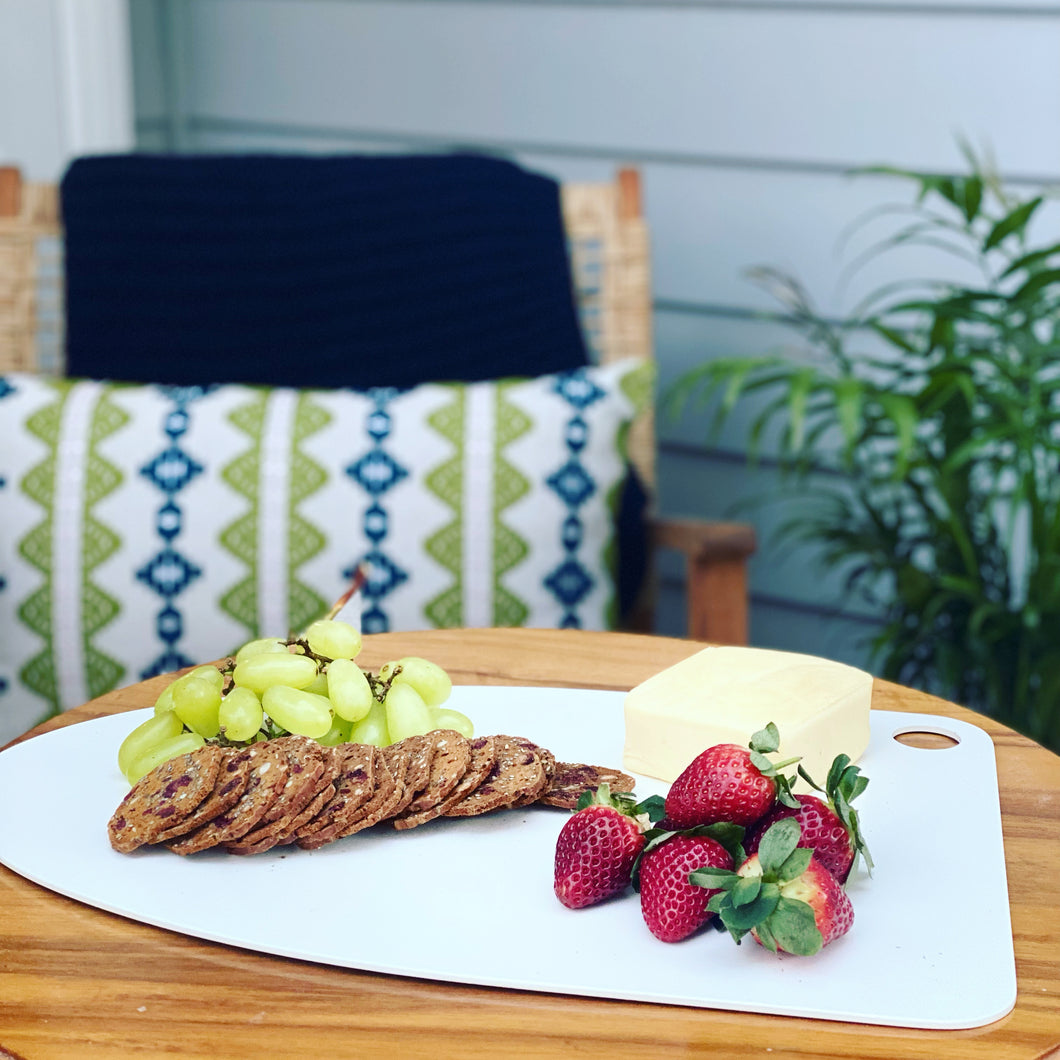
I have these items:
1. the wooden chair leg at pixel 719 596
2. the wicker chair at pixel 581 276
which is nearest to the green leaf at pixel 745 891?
the wooden chair leg at pixel 719 596

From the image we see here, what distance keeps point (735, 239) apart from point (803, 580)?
54 cm

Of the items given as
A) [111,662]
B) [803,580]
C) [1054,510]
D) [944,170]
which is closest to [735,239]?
[944,170]

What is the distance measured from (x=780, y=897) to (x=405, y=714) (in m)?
0.31

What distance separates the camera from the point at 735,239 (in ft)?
6.74

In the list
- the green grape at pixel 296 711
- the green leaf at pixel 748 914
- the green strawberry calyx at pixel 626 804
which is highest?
the green grape at pixel 296 711

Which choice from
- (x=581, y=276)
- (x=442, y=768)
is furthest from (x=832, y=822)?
(x=581, y=276)

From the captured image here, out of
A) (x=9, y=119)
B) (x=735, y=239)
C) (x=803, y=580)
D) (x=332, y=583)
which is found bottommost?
(x=803, y=580)

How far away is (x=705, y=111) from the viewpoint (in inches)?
80.6

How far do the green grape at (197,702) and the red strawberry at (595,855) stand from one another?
27cm

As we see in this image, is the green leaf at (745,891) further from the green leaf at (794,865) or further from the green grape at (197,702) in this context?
the green grape at (197,702)

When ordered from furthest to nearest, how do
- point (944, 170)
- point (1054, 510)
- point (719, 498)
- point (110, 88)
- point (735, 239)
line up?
1. point (110, 88)
2. point (719, 498)
3. point (735, 239)
4. point (944, 170)
5. point (1054, 510)

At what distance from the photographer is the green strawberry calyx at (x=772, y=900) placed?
65cm

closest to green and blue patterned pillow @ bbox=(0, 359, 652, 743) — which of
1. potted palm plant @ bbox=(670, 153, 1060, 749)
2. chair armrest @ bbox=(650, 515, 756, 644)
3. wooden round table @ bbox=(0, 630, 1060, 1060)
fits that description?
chair armrest @ bbox=(650, 515, 756, 644)

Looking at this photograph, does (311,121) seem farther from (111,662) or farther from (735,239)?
(111,662)
